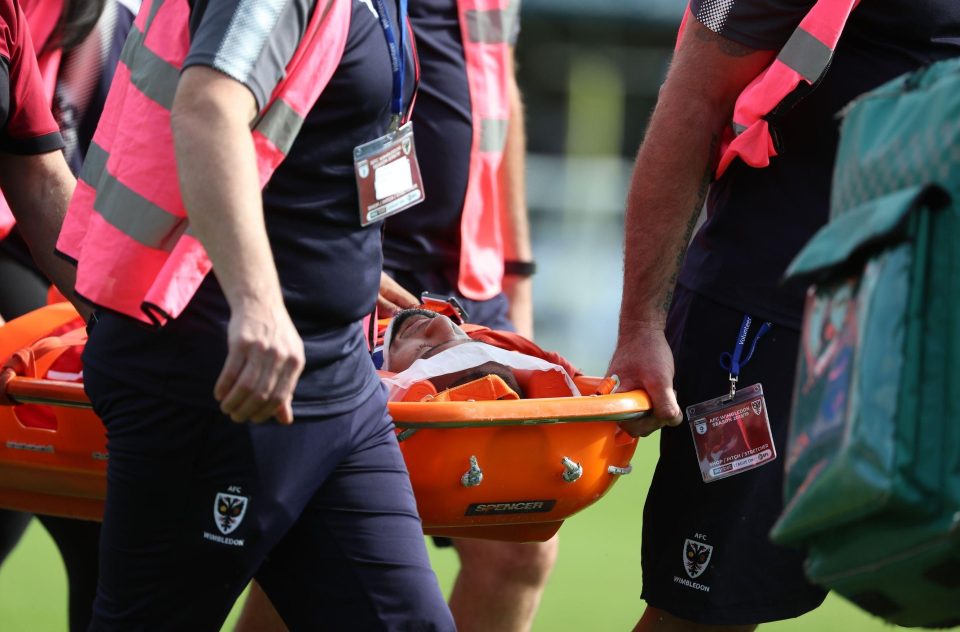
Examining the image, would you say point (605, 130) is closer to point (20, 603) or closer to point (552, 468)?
point (20, 603)

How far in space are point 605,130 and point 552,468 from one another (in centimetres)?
1214

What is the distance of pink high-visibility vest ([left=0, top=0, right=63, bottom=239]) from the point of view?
10.8 ft

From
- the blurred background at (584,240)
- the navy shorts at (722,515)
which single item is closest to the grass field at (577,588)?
the blurred background at (584,240)

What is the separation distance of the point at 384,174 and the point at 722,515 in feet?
2.99

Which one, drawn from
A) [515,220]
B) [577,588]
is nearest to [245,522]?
[515,220]

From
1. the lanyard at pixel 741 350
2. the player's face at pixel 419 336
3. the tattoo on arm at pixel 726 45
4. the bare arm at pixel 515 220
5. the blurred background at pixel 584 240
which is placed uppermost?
the tattoo on arm at pixel 726 45

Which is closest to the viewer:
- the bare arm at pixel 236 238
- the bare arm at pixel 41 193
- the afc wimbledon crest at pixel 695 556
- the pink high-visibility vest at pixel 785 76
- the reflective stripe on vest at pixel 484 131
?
the bare arm at pixel 236 238

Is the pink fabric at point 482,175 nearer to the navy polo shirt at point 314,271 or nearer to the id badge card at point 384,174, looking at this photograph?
the id badge card at point 384,174

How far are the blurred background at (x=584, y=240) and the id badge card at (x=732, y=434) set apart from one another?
6.73 ft

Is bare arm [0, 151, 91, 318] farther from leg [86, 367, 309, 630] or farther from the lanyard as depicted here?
the lanyard

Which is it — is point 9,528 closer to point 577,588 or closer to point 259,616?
point 259,616

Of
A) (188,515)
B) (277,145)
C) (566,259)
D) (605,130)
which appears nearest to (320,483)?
(188,515)

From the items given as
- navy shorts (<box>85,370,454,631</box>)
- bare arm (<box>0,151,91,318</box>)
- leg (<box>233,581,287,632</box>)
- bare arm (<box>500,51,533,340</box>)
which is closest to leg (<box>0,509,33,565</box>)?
leg (<box>233,581,287,632</box>)

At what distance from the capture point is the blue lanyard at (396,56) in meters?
2.20
